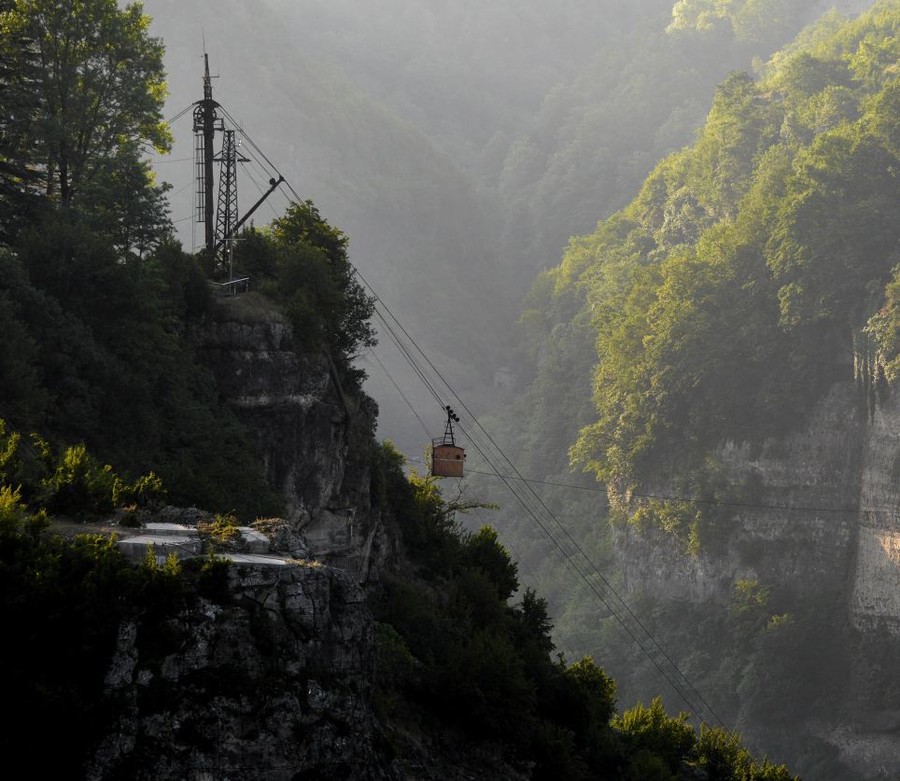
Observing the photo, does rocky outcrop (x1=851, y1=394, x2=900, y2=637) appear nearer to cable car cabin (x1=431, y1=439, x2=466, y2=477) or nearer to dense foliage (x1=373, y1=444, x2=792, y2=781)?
dense foliage (x1=373, y1=444, x2=792, y2=781)

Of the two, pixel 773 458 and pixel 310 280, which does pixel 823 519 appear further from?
pixel 310 280

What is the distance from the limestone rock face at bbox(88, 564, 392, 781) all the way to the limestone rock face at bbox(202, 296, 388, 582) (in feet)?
58.8

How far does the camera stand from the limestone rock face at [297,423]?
36656mm

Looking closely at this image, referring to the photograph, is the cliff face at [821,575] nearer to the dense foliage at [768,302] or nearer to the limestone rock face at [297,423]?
the dense foliage at [768,302]

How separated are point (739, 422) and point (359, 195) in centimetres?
9189

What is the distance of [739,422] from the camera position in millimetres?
85125

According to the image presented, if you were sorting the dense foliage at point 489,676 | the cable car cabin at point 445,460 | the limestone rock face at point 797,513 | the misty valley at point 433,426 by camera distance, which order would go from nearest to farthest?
the misty valley at point 433,426, the dense foliage at point 489,676, the cable car cabin at point 445,460, the limestone rock face at point 797,513

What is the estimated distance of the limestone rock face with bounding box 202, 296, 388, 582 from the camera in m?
36.7

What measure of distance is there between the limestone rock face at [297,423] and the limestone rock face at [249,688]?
17.9 meters

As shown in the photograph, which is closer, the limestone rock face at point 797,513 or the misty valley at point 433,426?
the misty valley at point 433,426

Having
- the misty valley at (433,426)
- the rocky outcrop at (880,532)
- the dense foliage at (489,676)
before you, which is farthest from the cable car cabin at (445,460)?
the rocky outcrop at (880,532)

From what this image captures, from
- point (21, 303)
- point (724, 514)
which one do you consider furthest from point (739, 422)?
point (21, 303)

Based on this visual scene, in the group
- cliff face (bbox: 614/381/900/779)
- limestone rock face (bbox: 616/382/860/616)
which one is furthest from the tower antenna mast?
limestone rock face (bbox: 616/382/860/616)

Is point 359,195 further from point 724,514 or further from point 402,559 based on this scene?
point 402,559
